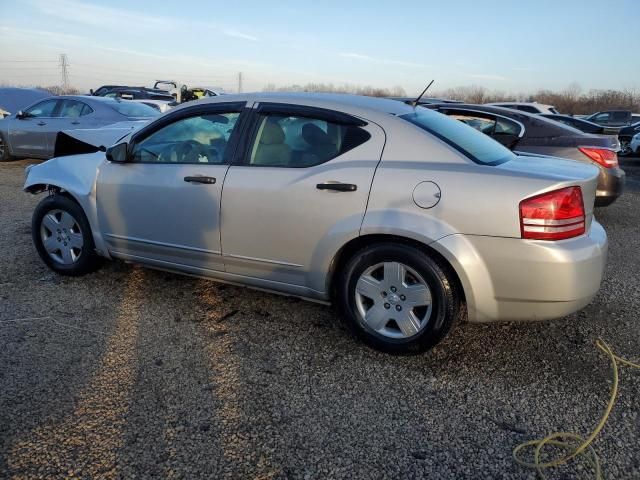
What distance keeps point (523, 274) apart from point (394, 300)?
75 cm

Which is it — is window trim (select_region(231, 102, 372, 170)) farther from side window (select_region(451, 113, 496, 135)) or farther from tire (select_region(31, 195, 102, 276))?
side window (select_region(451, 113, 496, 135))

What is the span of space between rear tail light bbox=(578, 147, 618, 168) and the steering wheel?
5.25m

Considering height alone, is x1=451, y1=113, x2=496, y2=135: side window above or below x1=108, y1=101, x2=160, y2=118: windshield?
above

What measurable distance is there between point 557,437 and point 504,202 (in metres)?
1.19

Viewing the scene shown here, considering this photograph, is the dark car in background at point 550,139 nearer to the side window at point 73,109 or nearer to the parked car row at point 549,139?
the parked car row at point 549,139

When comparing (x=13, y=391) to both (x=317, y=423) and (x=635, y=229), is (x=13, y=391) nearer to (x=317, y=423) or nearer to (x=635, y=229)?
(x=317, y=423)

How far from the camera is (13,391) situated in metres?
2.73

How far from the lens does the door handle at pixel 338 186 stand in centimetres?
310

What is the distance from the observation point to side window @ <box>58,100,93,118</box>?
10.2 m

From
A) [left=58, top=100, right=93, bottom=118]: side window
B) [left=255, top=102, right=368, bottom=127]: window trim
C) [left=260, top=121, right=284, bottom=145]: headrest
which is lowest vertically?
[left=58, top=100, right=93, bottom=118]: side window

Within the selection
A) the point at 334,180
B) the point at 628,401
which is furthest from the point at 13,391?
the point at 628,401

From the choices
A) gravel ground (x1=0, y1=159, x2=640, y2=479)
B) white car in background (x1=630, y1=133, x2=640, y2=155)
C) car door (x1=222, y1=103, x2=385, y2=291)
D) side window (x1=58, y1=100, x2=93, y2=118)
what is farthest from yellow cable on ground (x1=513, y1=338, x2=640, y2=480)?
white car in background (x1=630, y1=133, x2=640, y2=155)

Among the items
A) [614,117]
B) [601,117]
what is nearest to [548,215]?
[601,117]

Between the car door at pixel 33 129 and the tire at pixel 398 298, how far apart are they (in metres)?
9.51
